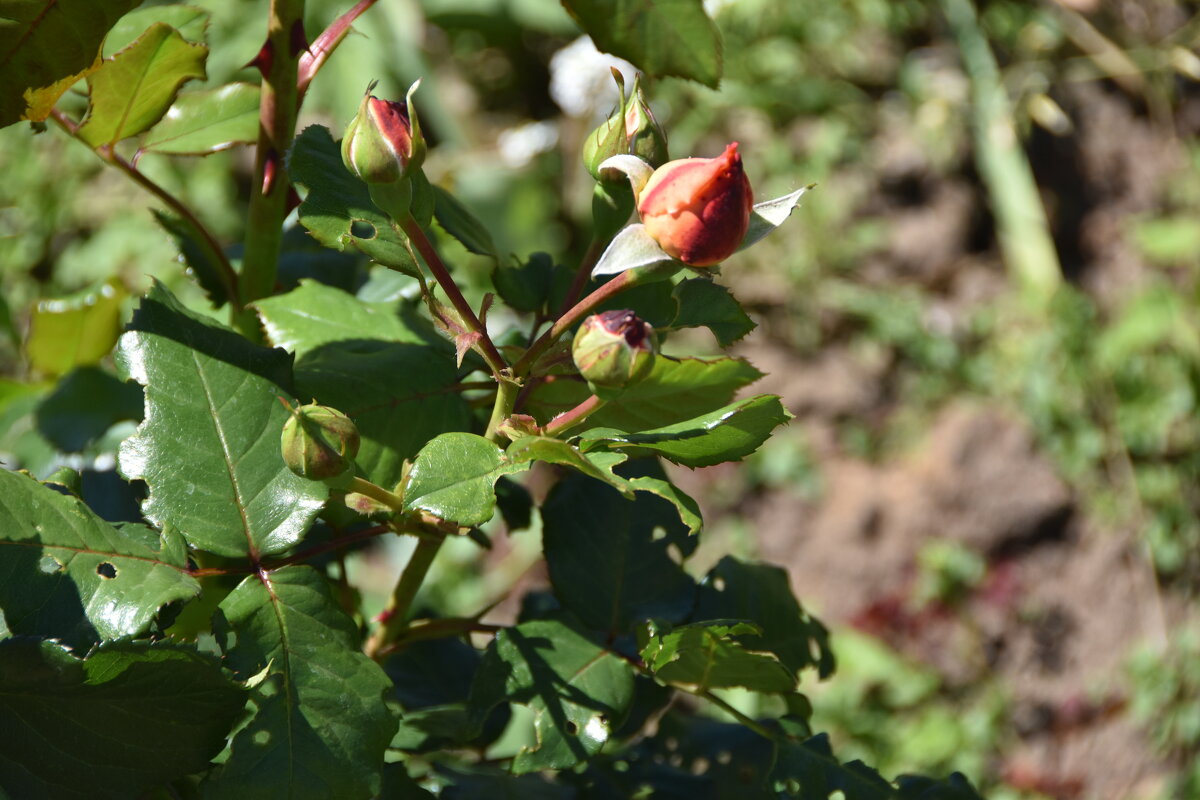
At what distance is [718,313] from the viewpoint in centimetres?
51

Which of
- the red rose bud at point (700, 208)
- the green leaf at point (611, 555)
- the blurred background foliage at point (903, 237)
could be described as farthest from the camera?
the blurred background foliage at point (903, 237)

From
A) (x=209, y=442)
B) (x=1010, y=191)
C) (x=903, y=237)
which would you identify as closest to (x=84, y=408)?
(x=209, y=442)

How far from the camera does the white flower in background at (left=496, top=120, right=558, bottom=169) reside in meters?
2.69

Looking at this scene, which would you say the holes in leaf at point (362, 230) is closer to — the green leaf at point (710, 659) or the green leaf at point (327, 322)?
the green leaf at point (327, 322)

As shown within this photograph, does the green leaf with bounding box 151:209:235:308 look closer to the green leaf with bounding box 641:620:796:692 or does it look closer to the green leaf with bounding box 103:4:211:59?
the green leaf with bounding box 103:4:211:59

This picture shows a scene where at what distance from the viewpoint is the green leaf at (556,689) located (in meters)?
0.54

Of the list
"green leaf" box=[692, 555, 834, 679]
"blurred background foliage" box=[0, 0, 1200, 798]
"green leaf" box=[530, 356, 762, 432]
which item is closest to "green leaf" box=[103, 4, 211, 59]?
"green leaf" box=[530, 356, 762, 432]

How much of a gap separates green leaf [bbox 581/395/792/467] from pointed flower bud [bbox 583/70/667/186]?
125mm

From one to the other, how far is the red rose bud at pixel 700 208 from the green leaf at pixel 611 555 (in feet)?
0.79

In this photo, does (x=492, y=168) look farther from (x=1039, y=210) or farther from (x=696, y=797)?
(x=696, y=797)

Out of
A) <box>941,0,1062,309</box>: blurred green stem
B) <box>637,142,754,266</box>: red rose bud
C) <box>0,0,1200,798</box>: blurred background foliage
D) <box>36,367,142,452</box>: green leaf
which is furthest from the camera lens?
<box>941,0,1062,309</box>: blurred green stem

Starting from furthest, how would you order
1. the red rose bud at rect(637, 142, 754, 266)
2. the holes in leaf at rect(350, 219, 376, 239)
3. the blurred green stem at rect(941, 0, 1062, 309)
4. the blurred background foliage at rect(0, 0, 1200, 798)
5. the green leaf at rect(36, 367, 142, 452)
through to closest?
the blurred green stem at rect(941, 0, 1062, 309)
the blurred background foliage at rect(0, 0, 1200, 798)
the green leaf at rect(36, 367, 142, 452)
the holes in leaf at rect(350, 219, 376, 239)
the red rose bud at rect(637, 142, 754, 266)

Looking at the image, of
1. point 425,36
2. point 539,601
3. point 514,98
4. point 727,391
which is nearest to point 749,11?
point 514,98

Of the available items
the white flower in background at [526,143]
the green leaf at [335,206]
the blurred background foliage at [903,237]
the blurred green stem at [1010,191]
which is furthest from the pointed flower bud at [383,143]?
the white flower in background at [526,143]
